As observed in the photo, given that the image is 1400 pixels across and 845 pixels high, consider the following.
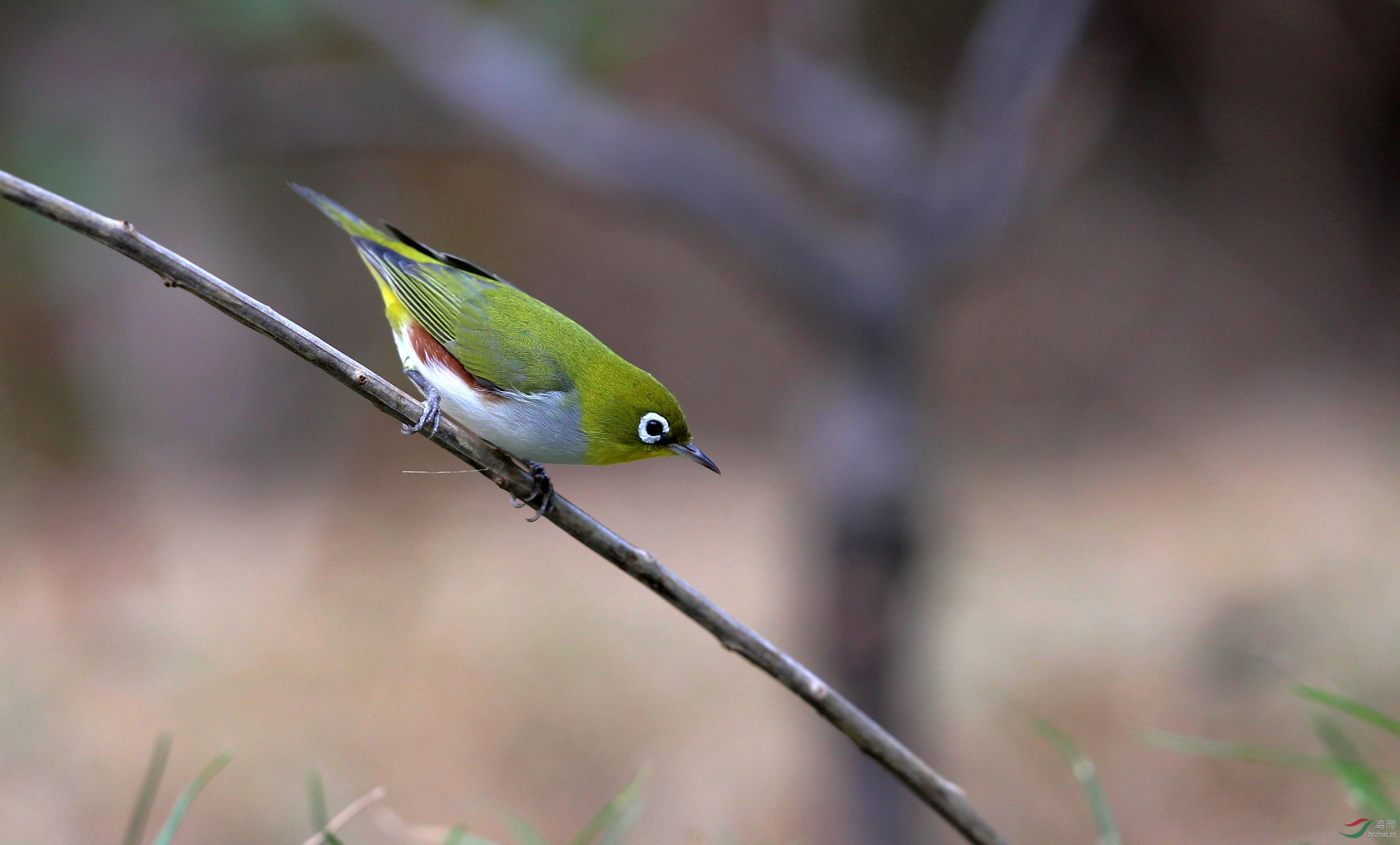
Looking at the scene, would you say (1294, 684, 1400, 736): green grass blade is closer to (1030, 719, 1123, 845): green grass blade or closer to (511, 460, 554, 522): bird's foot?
(1030, 719, 1123, 845): green grass blade

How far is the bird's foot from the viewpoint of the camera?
238 centimetres

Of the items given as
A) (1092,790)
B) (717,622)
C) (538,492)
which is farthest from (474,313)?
(1092,790)

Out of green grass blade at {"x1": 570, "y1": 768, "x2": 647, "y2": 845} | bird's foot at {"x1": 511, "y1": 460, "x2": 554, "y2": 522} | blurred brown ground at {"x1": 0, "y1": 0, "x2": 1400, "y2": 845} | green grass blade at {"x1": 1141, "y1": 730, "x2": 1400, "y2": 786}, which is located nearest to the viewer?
green grass blade at {"x1": 1141, "y1": 730, "x2": 1400, "y2": 786}

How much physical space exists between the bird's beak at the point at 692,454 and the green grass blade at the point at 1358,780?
1419mm

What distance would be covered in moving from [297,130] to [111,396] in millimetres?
5079

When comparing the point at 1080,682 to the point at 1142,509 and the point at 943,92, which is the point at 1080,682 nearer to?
the point at 1142,509

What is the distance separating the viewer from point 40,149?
5.08 m

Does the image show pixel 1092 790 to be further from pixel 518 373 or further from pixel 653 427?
pixel 518 373

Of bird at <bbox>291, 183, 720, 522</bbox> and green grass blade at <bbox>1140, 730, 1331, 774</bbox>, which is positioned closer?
green grass blade at <bbox>1140, 730, 1331, 774</bbox>

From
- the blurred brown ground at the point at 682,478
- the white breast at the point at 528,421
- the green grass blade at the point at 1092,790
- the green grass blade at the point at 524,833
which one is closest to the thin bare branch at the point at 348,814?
the green grass blade at the point at 524,833

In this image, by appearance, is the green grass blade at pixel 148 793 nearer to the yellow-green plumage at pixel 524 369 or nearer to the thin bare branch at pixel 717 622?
the thin bare branch at pixel 717 622

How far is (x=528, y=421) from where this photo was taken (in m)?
2.56

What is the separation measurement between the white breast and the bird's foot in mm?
89

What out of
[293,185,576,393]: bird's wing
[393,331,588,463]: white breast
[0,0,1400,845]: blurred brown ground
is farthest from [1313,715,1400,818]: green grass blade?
[0,0,1400,845]: blurred brown ground
